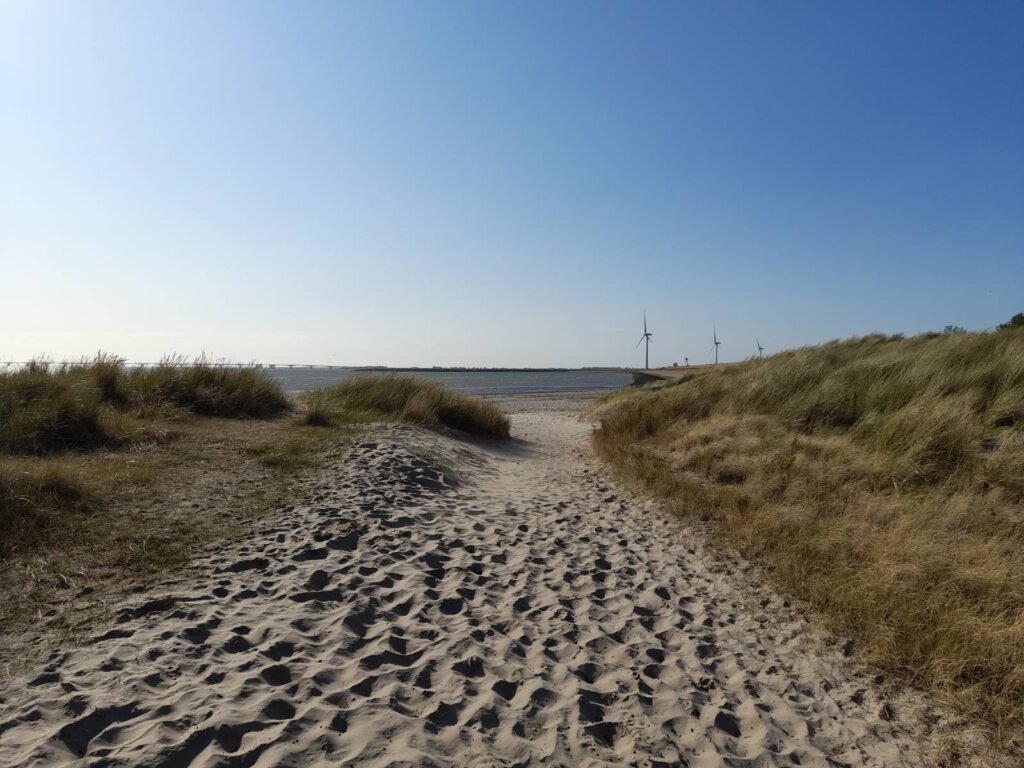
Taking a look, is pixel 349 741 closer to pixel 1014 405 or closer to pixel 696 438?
pixel 696 438

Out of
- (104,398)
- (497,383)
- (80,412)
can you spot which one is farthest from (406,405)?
(497,383)

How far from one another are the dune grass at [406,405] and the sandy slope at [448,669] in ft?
26.2

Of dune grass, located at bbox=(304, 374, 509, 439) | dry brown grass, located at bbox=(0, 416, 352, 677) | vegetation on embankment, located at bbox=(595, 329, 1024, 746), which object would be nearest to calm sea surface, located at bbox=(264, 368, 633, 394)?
dune grass, located at bbox=(304, 374, 509, 439)

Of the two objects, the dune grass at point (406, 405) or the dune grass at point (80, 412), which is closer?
the dune grass at point (80, 412)

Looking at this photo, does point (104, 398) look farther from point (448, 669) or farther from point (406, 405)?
point (448, 669)

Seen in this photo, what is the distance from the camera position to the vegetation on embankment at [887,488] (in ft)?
12.8

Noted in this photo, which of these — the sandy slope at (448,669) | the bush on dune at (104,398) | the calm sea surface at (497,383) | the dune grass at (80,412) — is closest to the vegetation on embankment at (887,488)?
the sandy slope at (448,669)

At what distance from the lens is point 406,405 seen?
48.4ft

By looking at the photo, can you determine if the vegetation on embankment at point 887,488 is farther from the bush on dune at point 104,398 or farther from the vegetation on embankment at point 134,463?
the bush on dune at point 104,398

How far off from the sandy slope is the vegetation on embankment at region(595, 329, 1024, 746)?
54 cm

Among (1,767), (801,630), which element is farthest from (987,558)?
(1,767)

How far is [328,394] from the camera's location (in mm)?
16266

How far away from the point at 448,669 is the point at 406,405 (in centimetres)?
1145

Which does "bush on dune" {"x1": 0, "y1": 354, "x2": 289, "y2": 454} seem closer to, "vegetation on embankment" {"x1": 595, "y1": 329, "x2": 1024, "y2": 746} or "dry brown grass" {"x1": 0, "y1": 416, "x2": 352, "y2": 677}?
"dry brown grass" {"x1": 0, "y1": 416, "x2": 352, "y2": 677}
